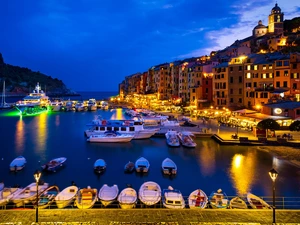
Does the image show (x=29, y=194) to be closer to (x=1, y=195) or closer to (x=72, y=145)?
(x=1, y=195)

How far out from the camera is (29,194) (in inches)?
736

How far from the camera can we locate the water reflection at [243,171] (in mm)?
22917

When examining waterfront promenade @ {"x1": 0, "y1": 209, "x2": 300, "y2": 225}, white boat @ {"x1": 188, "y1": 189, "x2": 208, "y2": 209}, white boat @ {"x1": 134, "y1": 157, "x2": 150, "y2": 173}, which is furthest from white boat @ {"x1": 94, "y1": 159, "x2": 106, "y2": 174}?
waterfront promenade @ {"x1": 0, "y1": 209, "x2": 300, "y2": 225}

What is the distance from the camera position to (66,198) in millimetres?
17859

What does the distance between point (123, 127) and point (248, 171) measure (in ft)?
73.1

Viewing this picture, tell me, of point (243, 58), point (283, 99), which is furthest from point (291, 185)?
point (243, 58)

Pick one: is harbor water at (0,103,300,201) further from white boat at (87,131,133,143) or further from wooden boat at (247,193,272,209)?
wooden boat at (247,193,272,209)

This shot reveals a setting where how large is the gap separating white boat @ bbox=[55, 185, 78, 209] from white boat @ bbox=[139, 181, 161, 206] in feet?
14.5

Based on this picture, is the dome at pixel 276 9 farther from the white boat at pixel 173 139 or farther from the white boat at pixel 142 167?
the white boat at pixel 142 167

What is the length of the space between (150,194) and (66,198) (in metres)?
5.42

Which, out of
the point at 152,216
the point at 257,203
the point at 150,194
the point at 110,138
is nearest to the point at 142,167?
the point at 150,194

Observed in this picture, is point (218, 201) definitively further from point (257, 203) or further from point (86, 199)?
point (86, 199)

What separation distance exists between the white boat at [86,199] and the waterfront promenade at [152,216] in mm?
2945

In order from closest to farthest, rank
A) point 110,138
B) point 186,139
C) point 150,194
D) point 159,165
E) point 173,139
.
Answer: point 150,194 → point 159,165 → point 186,139 → point 173,139 → point 110,138
